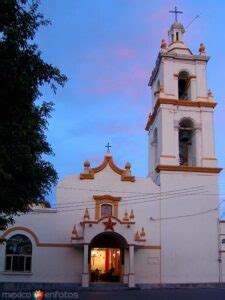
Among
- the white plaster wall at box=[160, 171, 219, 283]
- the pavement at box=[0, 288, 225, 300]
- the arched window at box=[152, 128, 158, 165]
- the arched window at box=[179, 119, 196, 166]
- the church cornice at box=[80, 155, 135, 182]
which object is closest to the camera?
the pavement at box=[0, 288, 225, 300]

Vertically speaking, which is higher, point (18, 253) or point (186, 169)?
point (186, 169)

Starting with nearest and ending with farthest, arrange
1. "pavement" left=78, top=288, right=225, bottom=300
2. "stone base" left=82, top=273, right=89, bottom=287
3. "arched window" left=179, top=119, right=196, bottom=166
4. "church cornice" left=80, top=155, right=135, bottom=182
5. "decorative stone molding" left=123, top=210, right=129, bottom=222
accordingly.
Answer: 1. "pavement" left=78, top=288, right=225, bottom=300
2. "stone base" left=82, top=273, right=89, bottom=287
3. "decorative stone molding" left=123, top=210, right=129, bottom=222
4. "church cornice" left=80, top=155, right=135, bottom=182
5. "arched window" left=179, top=119, right=196, bottom=166

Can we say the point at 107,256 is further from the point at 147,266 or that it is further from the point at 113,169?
the point at 113,169

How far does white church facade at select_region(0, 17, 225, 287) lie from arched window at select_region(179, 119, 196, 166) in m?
0.10

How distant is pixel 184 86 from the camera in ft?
103

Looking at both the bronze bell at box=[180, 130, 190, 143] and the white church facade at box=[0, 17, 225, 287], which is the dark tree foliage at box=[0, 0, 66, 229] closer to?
the white church facade at box=[0, 17, 225, 287]

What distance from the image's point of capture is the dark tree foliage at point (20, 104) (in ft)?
31.8

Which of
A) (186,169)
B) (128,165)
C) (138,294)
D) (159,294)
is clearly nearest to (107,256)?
(128,165)

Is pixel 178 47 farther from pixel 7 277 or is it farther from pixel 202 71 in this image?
pixel 7 277

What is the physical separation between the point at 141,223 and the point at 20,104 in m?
17.6

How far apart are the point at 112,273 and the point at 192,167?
322 inches

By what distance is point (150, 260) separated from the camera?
2586cm

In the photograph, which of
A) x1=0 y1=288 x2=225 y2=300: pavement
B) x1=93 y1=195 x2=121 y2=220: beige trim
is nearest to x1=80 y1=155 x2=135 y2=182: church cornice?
x1=93 y1=195 x2=121 y2=220: beige trim

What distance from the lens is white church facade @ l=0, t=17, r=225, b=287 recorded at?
2506cm
